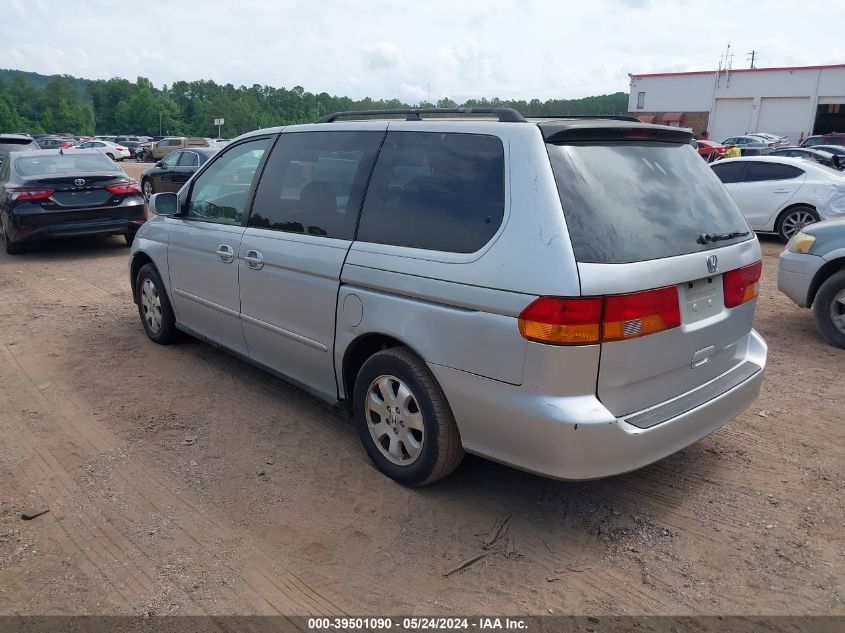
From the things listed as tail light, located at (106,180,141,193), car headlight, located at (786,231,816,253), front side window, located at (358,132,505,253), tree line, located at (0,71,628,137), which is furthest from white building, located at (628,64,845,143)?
front side window, located at (358,132,505,253)

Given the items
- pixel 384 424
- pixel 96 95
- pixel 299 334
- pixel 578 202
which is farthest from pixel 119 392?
pixel 96 95

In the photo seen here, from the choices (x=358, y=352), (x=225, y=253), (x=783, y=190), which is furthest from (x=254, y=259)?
(x=783, y=190)

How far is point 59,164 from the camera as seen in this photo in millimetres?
10422

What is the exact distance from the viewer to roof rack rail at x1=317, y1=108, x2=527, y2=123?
335cm

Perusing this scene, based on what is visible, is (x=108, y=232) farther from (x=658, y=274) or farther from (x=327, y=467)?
(x=658, y=274)

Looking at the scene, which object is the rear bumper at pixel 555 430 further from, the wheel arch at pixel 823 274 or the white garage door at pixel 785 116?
the white garage door at pixel 785 116

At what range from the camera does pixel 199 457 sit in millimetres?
4016

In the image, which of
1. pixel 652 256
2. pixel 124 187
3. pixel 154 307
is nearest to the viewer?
pixel 652 256

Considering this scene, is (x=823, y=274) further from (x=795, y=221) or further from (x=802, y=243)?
(x=795, y=221)

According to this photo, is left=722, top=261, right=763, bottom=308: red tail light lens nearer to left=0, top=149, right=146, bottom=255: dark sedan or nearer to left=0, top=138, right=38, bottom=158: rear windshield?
left=0, top=149, right=146, bottom=255: dark sedan

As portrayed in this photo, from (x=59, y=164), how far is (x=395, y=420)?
918 cm

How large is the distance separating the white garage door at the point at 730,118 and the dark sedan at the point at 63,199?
158 ft

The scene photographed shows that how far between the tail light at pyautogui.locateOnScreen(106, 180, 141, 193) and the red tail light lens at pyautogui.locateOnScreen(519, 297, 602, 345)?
9124 millimetres

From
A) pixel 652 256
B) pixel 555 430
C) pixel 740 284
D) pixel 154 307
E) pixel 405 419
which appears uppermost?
pixel 652 256
